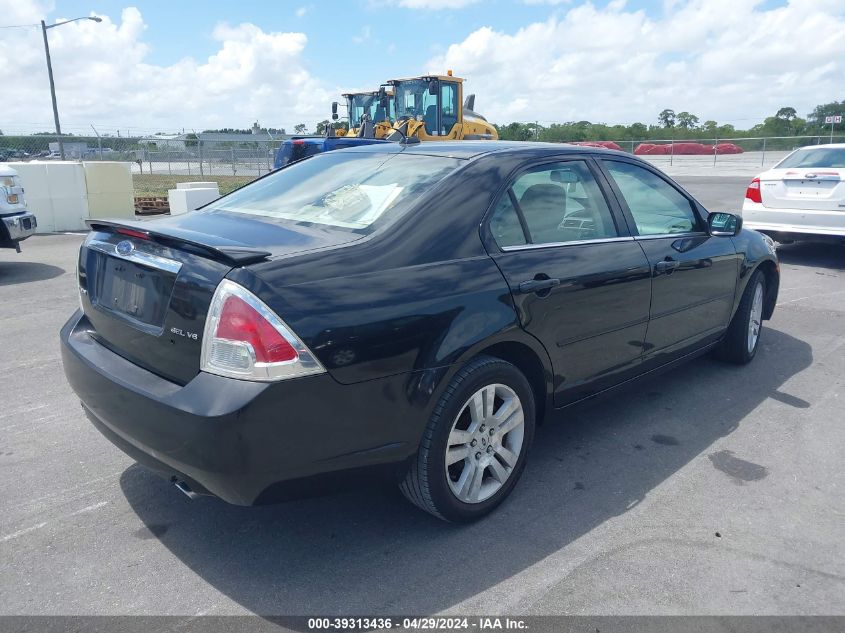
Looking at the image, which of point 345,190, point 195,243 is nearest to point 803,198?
point 345,190

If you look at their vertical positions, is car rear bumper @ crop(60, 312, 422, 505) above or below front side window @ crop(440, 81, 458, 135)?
below

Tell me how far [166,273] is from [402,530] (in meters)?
1.48

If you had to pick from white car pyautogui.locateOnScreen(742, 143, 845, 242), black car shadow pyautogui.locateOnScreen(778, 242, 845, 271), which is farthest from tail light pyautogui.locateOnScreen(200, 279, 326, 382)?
black car shadow pyautogui.locateOnScreen(778, 242, 845, 271)

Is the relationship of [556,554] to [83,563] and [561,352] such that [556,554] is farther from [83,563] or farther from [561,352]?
[83,563]

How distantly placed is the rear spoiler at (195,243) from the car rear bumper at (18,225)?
230 inches

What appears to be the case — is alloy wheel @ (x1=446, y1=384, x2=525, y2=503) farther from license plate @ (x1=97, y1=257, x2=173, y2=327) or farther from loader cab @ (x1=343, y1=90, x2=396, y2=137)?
loader cab @ (x1=343, y1=90, x2=396, y2=137)

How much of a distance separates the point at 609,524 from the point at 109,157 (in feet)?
85.7

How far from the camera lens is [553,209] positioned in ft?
11.9

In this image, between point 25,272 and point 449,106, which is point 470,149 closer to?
point 25,272

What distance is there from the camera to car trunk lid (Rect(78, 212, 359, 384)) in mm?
2586

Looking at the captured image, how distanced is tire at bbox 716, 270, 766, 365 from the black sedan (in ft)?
4.11

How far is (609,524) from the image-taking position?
317cm

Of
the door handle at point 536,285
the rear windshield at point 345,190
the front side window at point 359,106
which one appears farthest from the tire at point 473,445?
the front side window at point 359,106

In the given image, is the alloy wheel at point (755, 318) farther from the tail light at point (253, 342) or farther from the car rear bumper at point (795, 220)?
the tail light at point (253, 342)
